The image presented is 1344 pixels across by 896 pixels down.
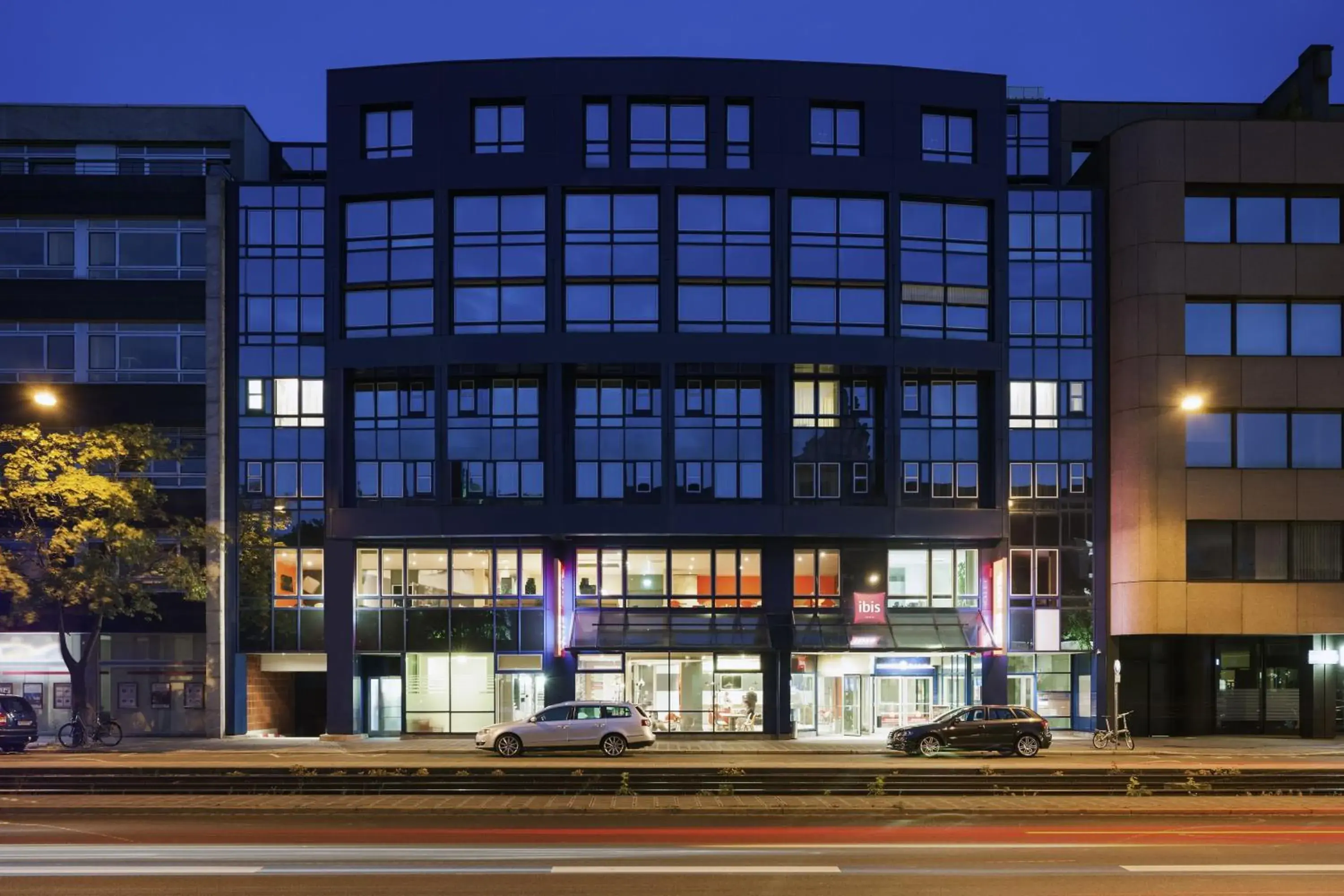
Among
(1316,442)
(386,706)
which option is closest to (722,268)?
(386,706)

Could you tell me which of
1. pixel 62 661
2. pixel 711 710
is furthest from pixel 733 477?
pixel 62 661

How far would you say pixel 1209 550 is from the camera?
4716 cm

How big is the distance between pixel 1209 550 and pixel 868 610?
40.8 ft

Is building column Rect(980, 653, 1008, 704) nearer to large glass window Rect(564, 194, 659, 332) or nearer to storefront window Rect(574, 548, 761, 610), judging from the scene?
storefront window Rect(574, 548, 761, 610)

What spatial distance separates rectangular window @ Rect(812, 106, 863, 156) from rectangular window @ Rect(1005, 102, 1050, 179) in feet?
24.2

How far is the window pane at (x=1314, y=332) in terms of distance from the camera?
47.7m

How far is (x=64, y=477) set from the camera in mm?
42594

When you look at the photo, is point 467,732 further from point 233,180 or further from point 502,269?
point 233,180

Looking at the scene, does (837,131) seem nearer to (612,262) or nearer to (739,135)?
(739,135)

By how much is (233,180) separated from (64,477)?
12892mm

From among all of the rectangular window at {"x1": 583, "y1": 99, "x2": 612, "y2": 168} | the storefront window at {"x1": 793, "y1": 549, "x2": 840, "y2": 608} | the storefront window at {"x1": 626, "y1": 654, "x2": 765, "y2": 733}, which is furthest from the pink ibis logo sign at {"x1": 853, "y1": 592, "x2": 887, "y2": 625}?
the rectangular window at {"x1": 583, "y1": 99, "x2": 612, "y2": 168}

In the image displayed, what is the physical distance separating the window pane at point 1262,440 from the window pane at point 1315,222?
21.9ft

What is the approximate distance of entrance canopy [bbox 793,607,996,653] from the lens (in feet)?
153

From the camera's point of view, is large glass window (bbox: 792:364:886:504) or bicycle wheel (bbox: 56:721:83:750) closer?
Answer: bicycle wheel (bbox: 56:721:83:750)
